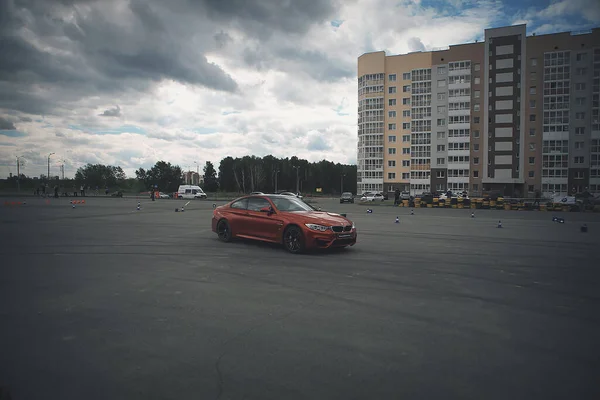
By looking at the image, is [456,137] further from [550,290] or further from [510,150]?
[550,290]

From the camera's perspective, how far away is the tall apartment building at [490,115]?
77.3 metres

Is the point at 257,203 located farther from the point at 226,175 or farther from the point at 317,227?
the point at 226,175

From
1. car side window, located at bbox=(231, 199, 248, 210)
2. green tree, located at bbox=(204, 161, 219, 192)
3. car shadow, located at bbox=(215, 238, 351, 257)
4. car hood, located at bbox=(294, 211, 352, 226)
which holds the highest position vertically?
green tree, located at bbox=(204, 161, 219, 192)

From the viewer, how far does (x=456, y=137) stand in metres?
85.6

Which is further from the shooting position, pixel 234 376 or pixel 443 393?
pixel 234 376

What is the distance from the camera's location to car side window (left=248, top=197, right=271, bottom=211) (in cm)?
1143

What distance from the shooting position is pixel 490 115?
81.9 metres

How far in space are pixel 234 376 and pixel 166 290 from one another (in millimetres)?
3371

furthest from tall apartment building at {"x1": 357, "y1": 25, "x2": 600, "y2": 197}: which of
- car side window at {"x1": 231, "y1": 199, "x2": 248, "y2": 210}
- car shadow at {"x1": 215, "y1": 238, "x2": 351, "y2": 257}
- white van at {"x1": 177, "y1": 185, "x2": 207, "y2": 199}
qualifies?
car side window at {"x1": 231, "y1": 199, "x2": 248, "y2": 210}

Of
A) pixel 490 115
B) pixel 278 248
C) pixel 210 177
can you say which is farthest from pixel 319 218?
pixel 210 177

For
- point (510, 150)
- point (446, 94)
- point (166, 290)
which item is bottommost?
point (166, 290)

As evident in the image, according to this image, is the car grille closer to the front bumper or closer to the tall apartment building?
the front bumper

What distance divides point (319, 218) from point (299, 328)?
5869 millimetres

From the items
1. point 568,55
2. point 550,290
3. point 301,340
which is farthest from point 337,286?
point 568,55
